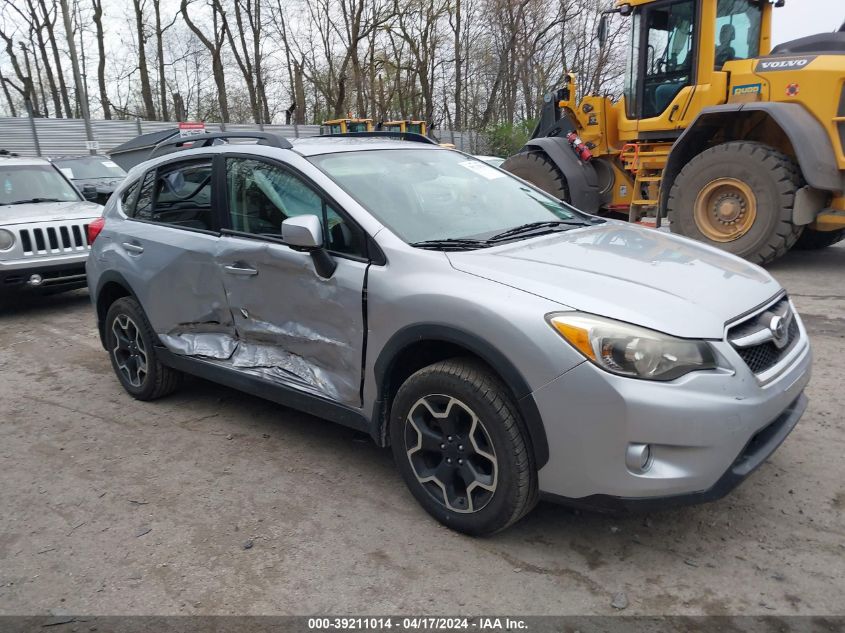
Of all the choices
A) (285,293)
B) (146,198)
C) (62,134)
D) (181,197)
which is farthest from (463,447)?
(62,134)

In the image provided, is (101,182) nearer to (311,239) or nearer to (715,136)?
(715,136)

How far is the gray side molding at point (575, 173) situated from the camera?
9180 mm

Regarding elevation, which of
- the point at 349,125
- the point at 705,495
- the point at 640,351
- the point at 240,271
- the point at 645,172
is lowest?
the point at 705,495

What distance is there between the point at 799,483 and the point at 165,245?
3.79 metres

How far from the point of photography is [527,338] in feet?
8.01

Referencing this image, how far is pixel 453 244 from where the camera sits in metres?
3.05

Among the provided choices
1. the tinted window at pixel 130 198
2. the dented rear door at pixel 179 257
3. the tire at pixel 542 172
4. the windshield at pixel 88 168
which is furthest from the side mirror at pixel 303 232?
the windshield at pixel 88 168

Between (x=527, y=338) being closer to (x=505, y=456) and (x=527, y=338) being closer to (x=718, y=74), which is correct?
(x=505, y=456)

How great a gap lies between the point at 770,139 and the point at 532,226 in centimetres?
583

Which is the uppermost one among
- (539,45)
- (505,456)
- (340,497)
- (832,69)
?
(539,45)

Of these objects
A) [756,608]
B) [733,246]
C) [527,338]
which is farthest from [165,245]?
[733,246]

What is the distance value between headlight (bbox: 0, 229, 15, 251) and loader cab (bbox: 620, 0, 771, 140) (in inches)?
307

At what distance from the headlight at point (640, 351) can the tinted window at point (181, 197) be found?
2.51m

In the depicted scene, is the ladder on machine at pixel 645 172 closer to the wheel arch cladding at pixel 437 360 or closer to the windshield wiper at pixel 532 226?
the windshield wiper at pixel 532 226
